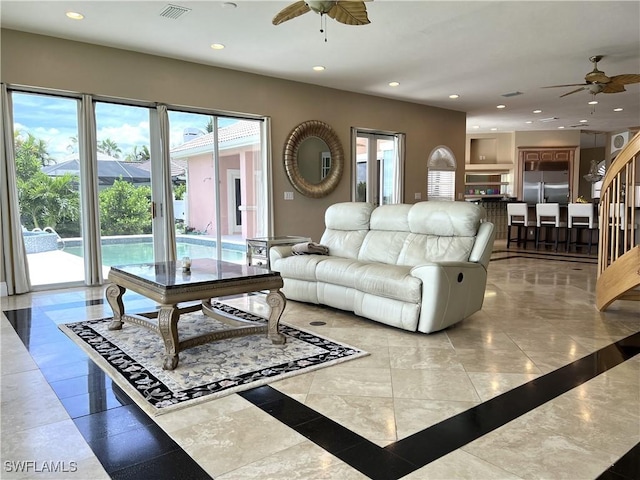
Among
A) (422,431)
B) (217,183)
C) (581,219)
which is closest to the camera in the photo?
(422,431)

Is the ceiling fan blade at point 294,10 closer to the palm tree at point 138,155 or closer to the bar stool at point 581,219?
the palm tree at point 138,155

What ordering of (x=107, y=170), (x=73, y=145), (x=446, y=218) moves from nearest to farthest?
(x=446, y=218) < (x=73, y=145) < (x=107, y=170)

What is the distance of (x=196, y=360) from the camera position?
3.06 m

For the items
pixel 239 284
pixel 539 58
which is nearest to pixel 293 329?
pixel 239 284

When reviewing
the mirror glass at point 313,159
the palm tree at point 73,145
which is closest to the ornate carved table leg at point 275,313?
the palm tree at point 73,145

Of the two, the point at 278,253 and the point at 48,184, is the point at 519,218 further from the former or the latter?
the point at 48,184

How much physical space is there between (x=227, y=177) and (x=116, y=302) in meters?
3.59

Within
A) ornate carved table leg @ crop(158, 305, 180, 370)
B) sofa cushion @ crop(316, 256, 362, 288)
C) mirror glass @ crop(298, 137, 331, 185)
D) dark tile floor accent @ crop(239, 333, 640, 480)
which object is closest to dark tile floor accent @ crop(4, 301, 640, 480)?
dark tile floor accent @ crop(239, 333, 640, 480)

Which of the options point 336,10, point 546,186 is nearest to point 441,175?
point 546,186

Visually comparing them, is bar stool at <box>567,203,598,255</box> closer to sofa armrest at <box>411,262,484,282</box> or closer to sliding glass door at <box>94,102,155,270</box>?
sofa armrest at <box>411,262,484,282</box>

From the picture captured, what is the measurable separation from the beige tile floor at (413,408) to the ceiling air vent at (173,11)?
119 inches

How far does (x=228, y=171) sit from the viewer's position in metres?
7.00

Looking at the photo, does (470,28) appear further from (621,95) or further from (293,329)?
(621,95)

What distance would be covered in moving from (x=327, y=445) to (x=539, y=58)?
5.95m
